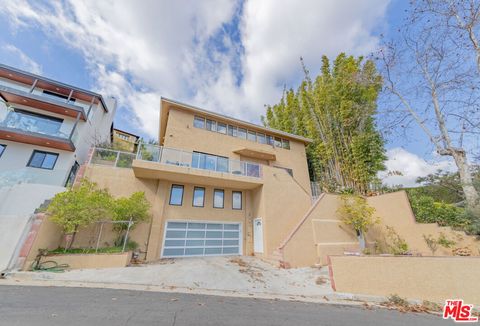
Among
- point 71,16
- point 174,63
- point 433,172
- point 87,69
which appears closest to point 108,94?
point 87,69

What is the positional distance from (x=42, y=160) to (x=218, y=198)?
11749 mm

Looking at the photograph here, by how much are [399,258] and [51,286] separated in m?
10.3

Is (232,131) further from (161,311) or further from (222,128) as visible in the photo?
(161,311)

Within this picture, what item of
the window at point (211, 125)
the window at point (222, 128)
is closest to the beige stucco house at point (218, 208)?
the window at point (211, 125)

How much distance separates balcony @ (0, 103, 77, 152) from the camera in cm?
1102

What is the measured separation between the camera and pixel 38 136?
11.4 metres

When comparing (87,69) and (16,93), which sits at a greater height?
(87,69)

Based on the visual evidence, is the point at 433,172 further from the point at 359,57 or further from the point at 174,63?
the point at 174,63

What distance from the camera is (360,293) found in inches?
227

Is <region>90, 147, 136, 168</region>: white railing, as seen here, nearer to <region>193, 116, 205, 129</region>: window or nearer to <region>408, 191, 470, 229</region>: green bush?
<region>193, 116, 205, 129</region>: window

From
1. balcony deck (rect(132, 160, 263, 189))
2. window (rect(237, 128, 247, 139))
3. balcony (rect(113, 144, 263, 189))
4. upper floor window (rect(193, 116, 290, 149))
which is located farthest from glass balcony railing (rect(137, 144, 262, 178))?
window (rect(237, 128, 247, 139))

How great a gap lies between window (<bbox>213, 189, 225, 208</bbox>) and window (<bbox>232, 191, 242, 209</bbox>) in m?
0.79

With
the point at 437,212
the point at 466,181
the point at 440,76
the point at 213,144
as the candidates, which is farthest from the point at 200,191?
the point at 440,76

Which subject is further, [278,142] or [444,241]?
[278,142]
